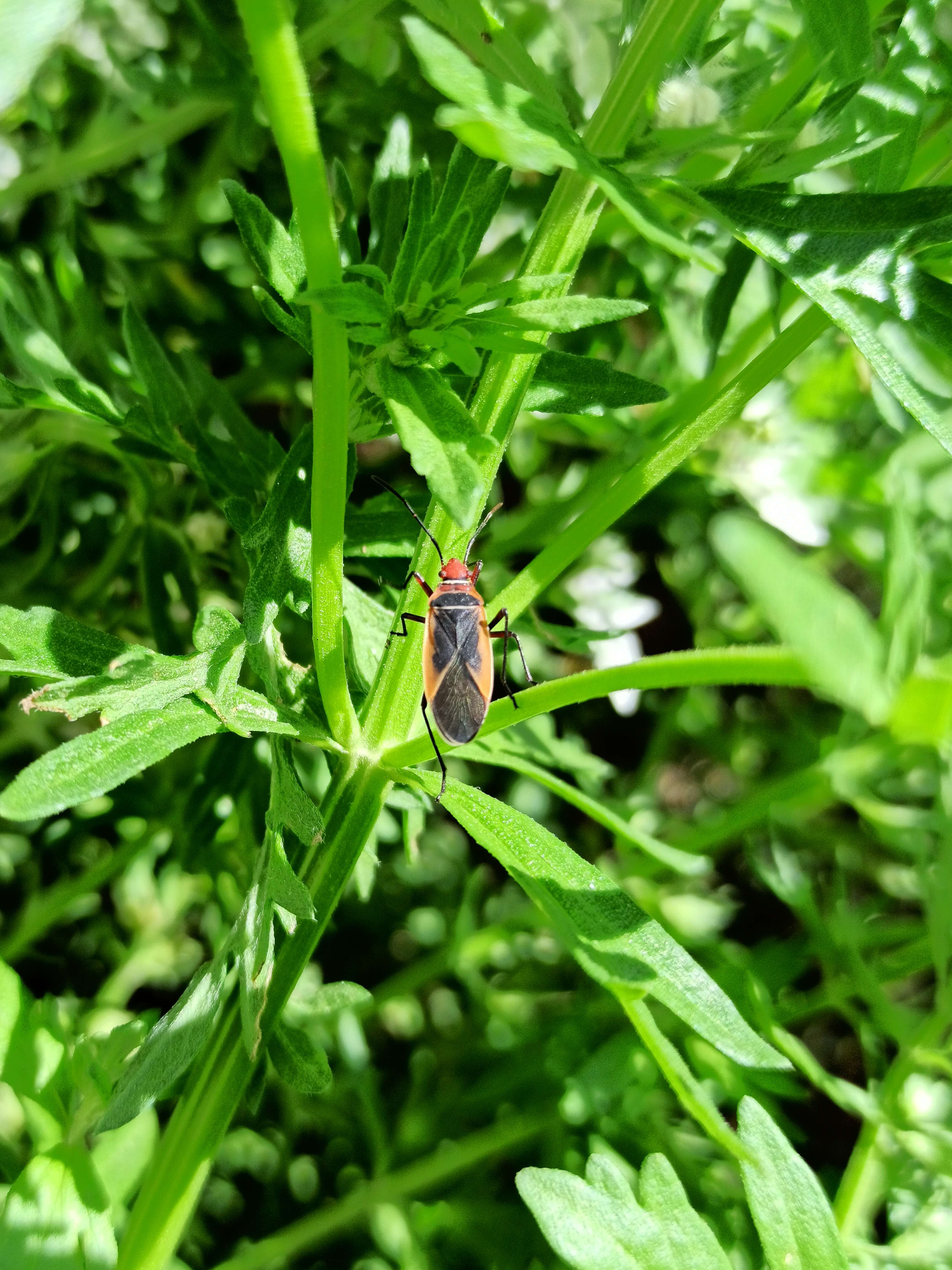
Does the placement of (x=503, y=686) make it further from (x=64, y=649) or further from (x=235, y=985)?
(x=64, y=649)

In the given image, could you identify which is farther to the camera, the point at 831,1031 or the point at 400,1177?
the point at 831,1031

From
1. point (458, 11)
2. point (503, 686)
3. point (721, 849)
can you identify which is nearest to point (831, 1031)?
point (721, 849)

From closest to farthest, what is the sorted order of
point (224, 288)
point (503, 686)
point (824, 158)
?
point (824, 158), point (503, 686), point (224, 288)

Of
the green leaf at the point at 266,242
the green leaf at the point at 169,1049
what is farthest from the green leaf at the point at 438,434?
the green leaf at the point at 169,1049

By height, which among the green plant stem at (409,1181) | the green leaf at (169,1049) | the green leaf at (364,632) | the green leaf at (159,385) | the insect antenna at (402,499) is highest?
the green leaf at (159,385)

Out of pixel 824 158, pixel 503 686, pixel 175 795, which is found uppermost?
pixel 824 158

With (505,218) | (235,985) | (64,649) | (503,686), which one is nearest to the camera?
(64,649)

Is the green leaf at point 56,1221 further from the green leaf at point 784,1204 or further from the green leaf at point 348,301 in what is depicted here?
the green leaf at point 348,301
